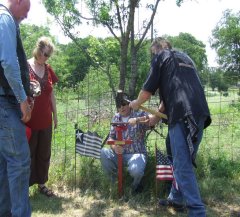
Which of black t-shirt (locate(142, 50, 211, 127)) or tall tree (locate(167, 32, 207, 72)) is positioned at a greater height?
tall tree (locate(167, 32, 207, 72))

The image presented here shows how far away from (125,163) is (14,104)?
1.94 meters

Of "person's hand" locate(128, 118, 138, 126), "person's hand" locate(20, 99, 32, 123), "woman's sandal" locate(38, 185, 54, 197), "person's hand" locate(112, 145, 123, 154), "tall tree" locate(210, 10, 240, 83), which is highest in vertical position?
"tall tree" locate(210, 10, 240, 83)

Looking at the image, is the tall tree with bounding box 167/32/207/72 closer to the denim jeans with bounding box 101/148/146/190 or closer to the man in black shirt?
the denim jeans with bounding box 101/148/146/190

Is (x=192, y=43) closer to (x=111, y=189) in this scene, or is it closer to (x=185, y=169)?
(x=111, y=189)

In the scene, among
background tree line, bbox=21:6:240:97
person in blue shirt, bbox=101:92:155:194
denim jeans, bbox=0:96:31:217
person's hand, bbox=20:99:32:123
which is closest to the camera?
person's hand, bbox=20:99:32:123

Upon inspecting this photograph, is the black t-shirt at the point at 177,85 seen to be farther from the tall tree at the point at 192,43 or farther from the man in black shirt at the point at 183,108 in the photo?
the tall tree at the point at 192,43

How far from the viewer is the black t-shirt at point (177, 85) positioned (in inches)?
139

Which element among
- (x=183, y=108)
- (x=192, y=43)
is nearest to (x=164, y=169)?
(x=183, y=108)

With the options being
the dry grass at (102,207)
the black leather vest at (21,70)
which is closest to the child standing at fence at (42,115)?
the dry grass at (102,207)

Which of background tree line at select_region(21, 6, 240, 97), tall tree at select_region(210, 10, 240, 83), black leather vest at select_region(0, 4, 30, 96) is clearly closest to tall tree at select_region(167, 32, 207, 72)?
tall tree at select_region(210, 10, 240, 83)

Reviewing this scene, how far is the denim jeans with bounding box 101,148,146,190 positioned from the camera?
15.1 feet

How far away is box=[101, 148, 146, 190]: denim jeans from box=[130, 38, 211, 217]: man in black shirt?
999 mm

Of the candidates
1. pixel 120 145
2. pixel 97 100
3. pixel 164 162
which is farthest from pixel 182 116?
pixel 97 100

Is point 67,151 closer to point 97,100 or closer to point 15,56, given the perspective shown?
point 97,100
